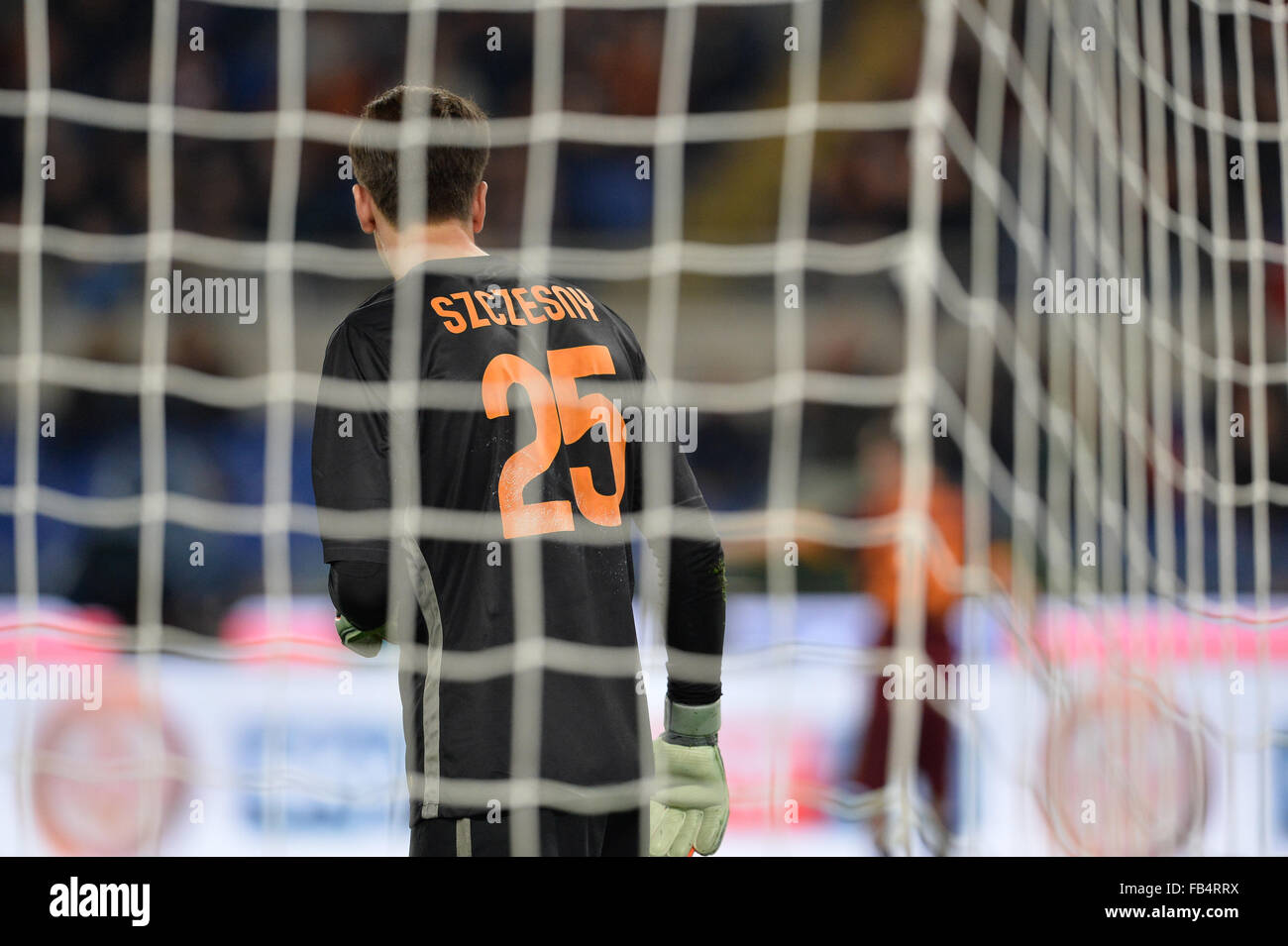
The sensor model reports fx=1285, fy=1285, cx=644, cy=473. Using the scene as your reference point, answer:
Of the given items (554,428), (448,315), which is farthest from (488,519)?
(448,315)

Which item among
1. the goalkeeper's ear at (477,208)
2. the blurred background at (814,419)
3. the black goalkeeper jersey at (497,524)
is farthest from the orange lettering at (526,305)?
the blurred background at (814,419)

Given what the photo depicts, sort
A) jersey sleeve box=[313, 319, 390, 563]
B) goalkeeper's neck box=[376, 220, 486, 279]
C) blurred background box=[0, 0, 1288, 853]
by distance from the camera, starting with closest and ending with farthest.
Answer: jersey sleeve box=[313, 319, 390, 563], goalkeeper's neck box=[376, 220, 486, 279], blurred background box=[0, 0, 1288, 853]

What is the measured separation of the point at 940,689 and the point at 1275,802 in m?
0.79

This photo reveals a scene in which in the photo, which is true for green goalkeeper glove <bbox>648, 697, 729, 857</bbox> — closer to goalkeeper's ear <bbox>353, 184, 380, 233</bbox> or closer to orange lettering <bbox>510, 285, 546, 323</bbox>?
orange lettering <bbox>510, 285, 546, 323</bbox>

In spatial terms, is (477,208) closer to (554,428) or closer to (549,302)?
(549,302)

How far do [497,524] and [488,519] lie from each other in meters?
0.01

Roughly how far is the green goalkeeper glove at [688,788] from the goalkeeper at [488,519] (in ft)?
0.31

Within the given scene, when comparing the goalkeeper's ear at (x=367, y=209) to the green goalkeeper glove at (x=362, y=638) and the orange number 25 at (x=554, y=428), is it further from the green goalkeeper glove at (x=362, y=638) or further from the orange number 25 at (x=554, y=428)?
the green goalkeeper glove at (x=362, y=638)

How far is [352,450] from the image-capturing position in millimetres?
1429

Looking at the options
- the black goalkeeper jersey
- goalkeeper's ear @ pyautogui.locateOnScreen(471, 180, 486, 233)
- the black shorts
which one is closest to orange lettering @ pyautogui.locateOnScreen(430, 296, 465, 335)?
the black goalkeeper jersey

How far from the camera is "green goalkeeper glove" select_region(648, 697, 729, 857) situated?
166 cm
